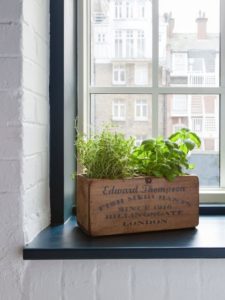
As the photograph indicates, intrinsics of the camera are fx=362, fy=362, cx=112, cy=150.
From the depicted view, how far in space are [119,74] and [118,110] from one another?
15 centimetres

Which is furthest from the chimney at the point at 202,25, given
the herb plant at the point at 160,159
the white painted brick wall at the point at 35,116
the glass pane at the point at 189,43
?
the white painted brick wall at the point at 35,116

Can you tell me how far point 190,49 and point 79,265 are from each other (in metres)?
0.99

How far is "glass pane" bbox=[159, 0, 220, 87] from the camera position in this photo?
1517 millimetres

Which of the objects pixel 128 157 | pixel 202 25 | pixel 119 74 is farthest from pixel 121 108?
pixel 202 25

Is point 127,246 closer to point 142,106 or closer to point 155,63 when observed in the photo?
point 142,106

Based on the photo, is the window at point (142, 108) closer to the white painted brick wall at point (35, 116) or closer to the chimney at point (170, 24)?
the chimney at point (170, 24)

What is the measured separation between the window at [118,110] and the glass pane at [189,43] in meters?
0.19

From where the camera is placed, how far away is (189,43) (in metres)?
1.52

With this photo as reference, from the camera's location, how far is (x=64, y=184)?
1.25 meters

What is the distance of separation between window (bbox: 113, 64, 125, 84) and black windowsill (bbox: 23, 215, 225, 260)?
67 centimetres

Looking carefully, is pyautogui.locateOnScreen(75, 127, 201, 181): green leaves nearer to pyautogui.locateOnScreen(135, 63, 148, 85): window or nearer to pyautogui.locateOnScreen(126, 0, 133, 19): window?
pyautogui.locateOnScreen(135, 63, 148, 85): window

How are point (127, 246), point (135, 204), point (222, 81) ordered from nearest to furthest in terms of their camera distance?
point (127, 246) → point (135, 204) → point (222, 81)

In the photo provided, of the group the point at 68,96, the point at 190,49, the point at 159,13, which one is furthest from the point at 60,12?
the point at 190,49

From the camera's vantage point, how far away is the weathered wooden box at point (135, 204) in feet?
3.67
